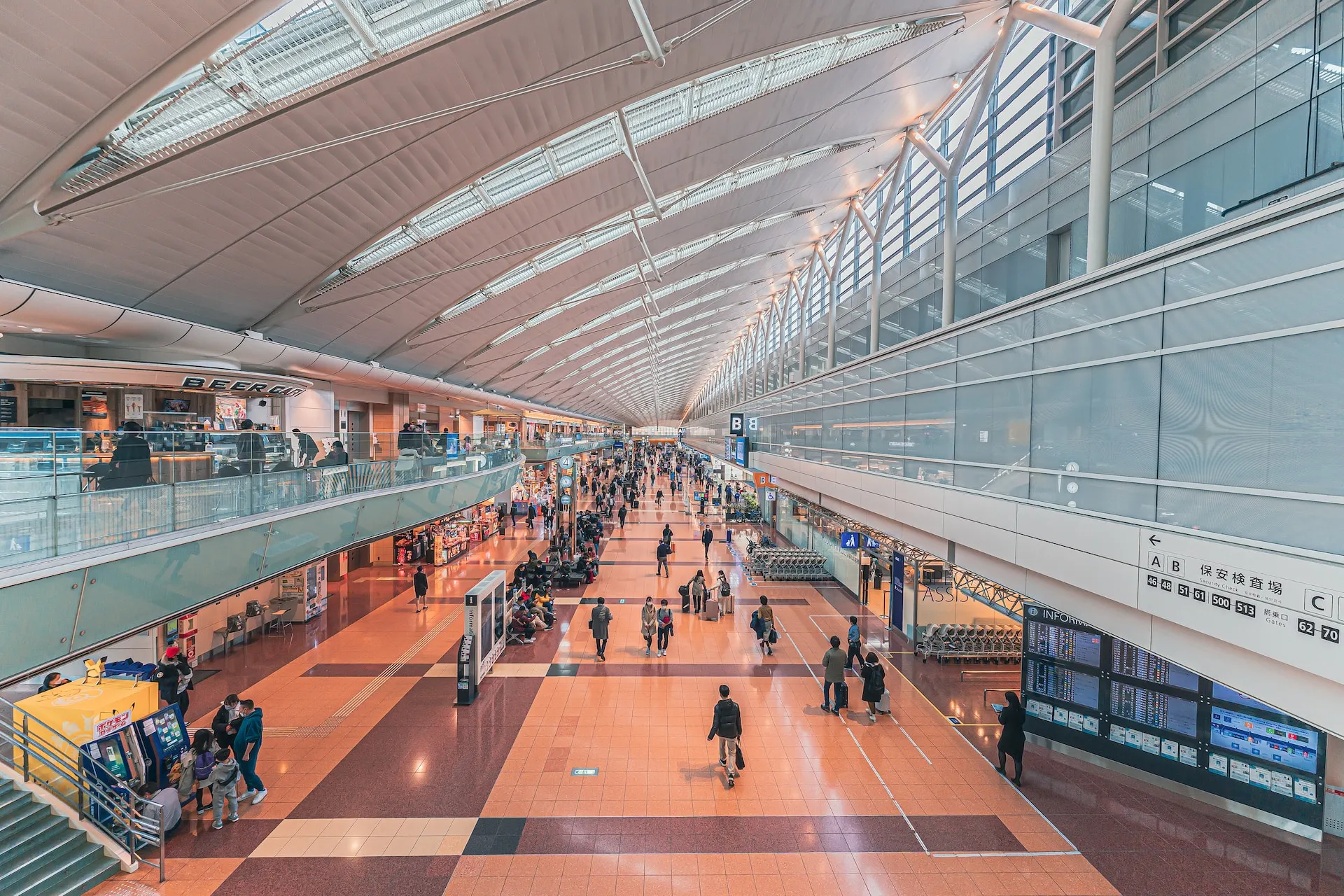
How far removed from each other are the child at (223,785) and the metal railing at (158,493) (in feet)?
8.98

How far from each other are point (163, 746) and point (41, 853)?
1.44 meters

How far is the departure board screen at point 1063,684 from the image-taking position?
8.33m

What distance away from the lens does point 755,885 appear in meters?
5.66

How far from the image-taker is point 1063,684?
28.1 ft

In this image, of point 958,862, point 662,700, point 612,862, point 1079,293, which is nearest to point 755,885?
point 612,862

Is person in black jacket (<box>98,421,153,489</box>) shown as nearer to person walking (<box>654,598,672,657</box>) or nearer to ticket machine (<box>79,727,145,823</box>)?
ticket machine (<box>79,727,145,823</box>)

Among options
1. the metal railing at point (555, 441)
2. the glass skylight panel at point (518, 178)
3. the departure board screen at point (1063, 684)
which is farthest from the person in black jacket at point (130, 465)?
the metal railing at point (555, 441)

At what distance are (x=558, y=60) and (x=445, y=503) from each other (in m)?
10.6

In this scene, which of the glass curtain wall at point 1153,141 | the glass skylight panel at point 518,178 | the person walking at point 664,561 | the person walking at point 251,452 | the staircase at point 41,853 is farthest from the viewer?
the person walking at point 664,561

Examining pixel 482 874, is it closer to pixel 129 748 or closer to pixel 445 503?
pixel 129 748

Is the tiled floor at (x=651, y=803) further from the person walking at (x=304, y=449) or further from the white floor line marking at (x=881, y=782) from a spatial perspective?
the person walking at (x=304, y=449)

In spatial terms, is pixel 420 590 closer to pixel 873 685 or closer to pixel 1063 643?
pixel 873 685

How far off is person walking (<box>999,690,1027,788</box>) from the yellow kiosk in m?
10.9

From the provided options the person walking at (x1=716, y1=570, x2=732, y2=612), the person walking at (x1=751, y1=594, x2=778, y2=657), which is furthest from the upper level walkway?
the person walking at (x1=716, y1=570, x2=732, y2=612)
